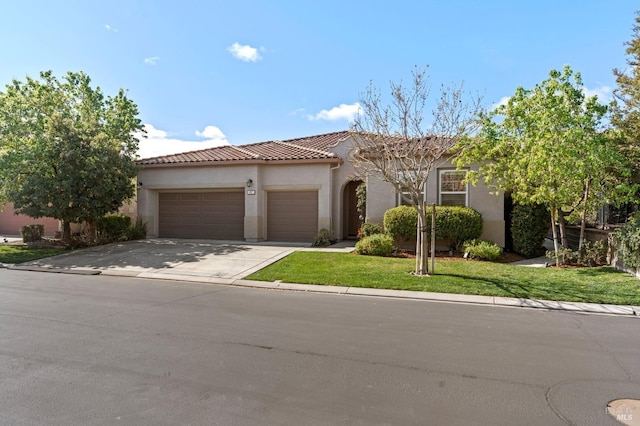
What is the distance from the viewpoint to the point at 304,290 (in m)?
9.38

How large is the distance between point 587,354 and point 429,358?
210 centimetres

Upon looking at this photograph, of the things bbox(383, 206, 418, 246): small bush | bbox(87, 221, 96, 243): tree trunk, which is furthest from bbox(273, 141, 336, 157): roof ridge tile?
bbox(87, 221, 96, 243): tree trunk

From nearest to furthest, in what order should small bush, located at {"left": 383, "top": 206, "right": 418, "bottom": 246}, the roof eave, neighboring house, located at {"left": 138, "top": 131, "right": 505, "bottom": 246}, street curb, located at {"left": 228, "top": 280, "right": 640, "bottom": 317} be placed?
street curb, located at {"left": 228, "top": 280, "right": 640, "bottom": 317}
small bush, located at {"left": 383, "top": 206, "right": 418, "bottom": 246}
the roof eave
neighboring house, located at {"left": 138, "top": 131, "right": 505, "bottom": 246}

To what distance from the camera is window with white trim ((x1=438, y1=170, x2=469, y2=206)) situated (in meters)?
14.6

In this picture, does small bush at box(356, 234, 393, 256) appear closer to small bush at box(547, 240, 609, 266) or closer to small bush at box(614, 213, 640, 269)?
small bush at box(547, 240, 609, 266)

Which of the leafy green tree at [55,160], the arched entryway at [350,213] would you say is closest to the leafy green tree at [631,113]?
the arched entryway at [350,213]

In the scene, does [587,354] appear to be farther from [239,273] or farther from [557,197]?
[239,273]

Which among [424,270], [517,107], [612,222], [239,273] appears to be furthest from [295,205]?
[612,222]

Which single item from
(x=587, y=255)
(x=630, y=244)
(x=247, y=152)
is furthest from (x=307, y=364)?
(x=247, y=152)

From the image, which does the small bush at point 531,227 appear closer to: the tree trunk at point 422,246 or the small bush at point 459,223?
the small bush at point 459,223

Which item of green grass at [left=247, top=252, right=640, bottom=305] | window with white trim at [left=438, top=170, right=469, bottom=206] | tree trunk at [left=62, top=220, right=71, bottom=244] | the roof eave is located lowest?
green grass at [left=247, top=252, right=640, bottom=305]

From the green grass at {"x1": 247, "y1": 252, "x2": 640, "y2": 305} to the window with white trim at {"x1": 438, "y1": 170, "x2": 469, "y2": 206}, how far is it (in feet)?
10.1

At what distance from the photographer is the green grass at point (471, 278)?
8.51 m

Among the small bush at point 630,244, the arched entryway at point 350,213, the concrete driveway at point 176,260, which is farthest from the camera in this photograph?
the arched entryway at point 350,213
